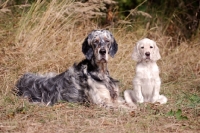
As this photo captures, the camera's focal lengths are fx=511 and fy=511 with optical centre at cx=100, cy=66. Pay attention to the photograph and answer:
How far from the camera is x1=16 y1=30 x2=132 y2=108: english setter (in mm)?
6418

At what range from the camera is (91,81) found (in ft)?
21.2

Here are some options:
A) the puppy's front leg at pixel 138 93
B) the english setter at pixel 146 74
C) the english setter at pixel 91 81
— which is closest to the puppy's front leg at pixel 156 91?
the english setter at pixel 146 74

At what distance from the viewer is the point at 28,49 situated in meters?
8.34

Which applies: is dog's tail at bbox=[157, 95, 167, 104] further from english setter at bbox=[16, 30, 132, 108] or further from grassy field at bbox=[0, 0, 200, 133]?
english setter at bbox=[16, 30, 132, 108]

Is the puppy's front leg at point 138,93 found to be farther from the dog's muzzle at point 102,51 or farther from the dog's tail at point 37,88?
the dog's tail at point 37,88

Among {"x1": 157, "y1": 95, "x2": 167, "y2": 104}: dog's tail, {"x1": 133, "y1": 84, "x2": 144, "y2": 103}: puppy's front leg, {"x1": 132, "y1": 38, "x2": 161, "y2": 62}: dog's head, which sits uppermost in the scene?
{"x1": 132, "y1": 38, "x2": 161, "y2": 62}: dog's head

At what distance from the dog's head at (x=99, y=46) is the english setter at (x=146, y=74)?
1.21 feet

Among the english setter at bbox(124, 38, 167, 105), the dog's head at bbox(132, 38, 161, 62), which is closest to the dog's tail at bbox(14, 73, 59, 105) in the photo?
the english setter at bbox(124, 38, 167, 105)

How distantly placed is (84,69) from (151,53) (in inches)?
34.5

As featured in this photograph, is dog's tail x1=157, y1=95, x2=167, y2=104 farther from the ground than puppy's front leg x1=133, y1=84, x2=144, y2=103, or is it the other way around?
puppy's front leg x1=133, y1=84, x2=144, y2=103

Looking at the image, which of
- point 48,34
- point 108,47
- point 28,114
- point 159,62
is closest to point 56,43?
point 48,34

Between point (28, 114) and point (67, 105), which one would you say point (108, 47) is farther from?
point (28, 114)

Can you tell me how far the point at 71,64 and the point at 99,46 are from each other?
6.73ft

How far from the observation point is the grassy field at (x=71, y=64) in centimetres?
556
